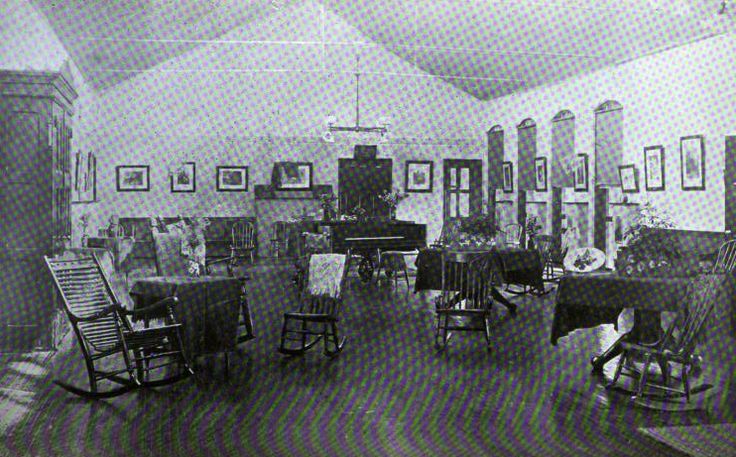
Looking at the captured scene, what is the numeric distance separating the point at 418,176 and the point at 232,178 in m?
4.42

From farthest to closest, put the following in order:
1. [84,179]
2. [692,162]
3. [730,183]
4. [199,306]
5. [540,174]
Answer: [540,174] < [84,179] < [692,162] < [730,183] < [199,306]

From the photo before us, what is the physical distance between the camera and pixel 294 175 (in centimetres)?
1466

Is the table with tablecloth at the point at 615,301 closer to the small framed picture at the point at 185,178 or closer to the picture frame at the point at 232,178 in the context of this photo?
the picture frame at the point at 232,178

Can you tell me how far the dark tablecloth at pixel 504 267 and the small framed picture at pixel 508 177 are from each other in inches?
248

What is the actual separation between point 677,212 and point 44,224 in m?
8.12

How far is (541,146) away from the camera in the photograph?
1273 centimetres

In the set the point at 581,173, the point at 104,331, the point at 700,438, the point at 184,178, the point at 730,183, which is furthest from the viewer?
the point at 184,178

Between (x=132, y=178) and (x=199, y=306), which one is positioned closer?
(x=199, y=306)

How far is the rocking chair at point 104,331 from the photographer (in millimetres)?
4250

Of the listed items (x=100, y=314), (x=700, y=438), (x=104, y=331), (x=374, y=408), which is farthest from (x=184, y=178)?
(x=700, y=438)

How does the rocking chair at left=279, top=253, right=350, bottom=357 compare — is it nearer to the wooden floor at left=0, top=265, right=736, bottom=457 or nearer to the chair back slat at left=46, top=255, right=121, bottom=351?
the wooden floor at left=0, top=265, right=736, bottom=457

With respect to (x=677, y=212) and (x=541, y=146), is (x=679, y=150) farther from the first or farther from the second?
(x=541, y=146)

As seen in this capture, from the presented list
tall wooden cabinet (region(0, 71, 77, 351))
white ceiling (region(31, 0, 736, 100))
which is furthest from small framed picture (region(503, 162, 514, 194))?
tall wooden cabinet (region(0, 71, 77, 351))

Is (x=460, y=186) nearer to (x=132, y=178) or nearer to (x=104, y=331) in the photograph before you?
(x=132, y=178)
